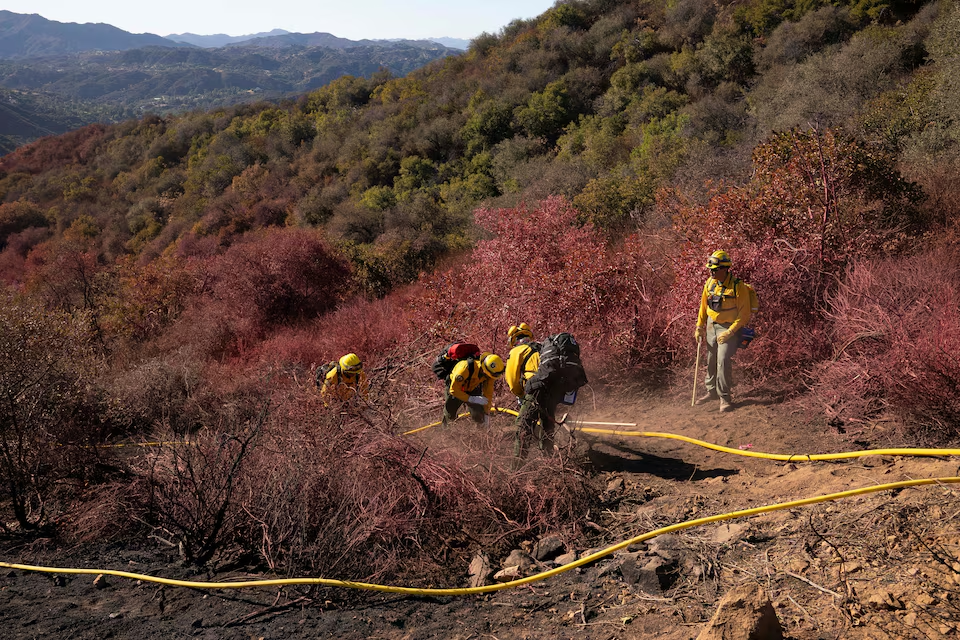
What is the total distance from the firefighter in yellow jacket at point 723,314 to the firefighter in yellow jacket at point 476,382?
8.39ft

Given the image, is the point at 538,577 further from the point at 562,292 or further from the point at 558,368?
the point at 562,292

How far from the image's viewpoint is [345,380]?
294 inches

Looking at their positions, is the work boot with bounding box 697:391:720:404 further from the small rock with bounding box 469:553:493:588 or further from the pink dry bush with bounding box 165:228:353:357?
the pink dry bush with bounding box 165:228:353:357

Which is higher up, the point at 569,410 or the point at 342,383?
the point at 342,383

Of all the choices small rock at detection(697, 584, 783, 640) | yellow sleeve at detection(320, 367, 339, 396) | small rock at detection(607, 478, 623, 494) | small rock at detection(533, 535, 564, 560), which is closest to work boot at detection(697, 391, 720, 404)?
small rock at detection(607, 478, 623, 494)

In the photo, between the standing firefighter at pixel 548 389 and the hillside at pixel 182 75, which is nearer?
the standing firefighter at pixel 548 389

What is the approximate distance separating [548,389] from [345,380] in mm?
2783

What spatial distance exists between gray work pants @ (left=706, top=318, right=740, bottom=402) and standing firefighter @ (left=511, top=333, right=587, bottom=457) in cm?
209

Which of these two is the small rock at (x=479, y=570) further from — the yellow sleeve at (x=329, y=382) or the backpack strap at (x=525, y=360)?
the yellow sleeve at (x=329, y=382)

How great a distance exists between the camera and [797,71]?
20000mm

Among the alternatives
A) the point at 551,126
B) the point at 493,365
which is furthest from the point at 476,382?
the point at 551,126

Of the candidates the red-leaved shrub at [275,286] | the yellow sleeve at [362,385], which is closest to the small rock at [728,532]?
the yellow sleeve at [362,385]

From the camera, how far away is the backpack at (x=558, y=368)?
5.69 m

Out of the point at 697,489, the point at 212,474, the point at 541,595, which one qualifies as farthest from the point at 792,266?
the point at 212,474
